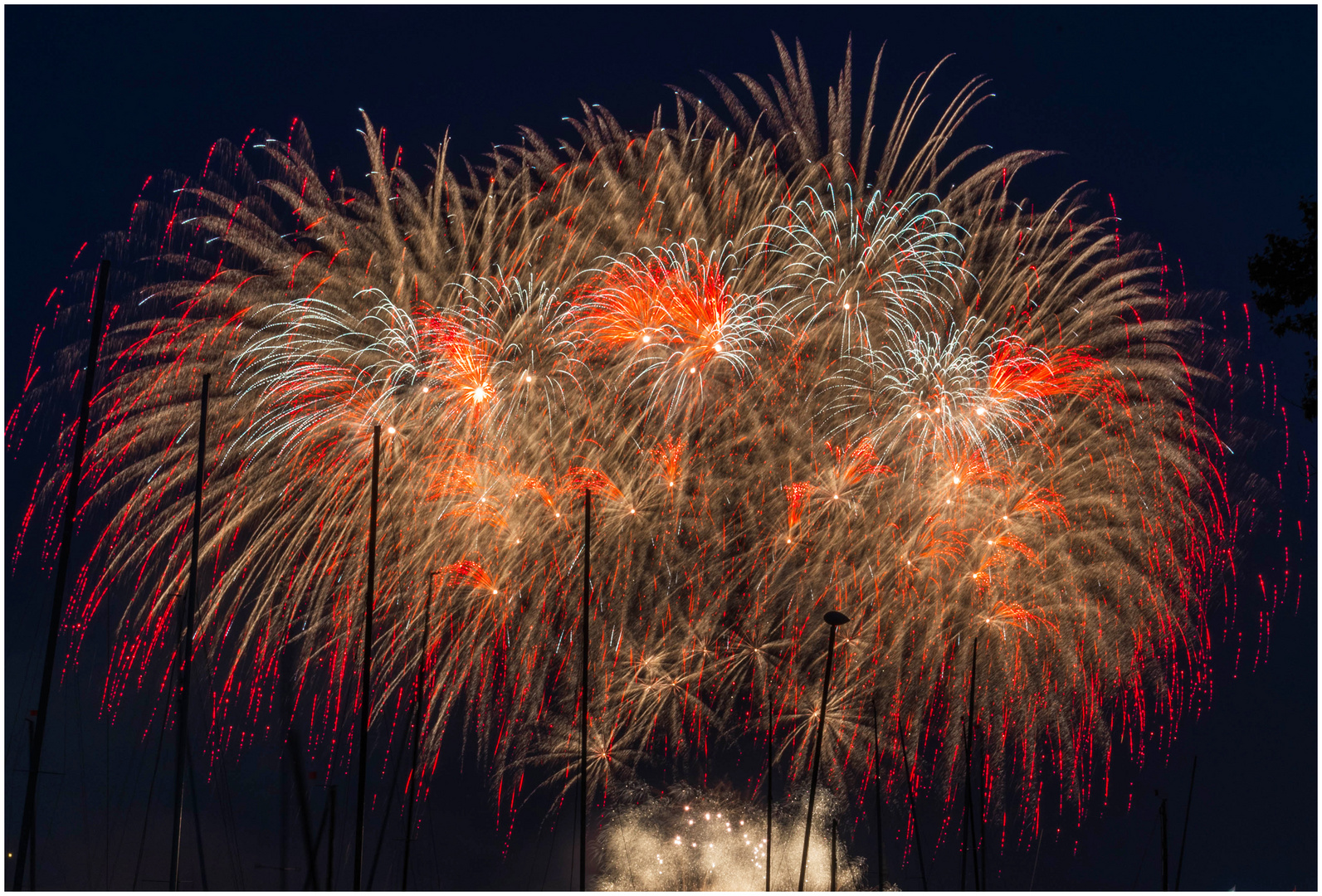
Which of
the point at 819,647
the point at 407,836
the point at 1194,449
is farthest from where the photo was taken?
the point at 819,647

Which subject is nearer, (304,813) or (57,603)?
(57,603)

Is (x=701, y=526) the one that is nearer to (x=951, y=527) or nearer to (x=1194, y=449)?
(x=951, y=527)

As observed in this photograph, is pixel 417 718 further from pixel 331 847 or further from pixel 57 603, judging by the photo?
pixel 57 603

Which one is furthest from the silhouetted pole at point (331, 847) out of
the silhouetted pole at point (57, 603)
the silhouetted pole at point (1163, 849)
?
the silhouetted pole at point (1163, 849)

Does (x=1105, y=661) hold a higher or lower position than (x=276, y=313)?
lower

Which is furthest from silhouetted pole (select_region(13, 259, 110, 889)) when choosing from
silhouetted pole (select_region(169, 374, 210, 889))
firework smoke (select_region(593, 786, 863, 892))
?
firework smoke (select_region(593, 786, 863, 892))

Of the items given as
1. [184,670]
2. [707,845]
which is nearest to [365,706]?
[184,670]

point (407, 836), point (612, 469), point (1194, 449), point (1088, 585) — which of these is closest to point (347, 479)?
point (612, 469)

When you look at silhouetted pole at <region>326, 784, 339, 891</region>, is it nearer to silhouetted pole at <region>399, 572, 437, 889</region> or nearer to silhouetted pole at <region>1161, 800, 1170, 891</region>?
silhouetted pole at <region>399, 572, 437, 889</region>
